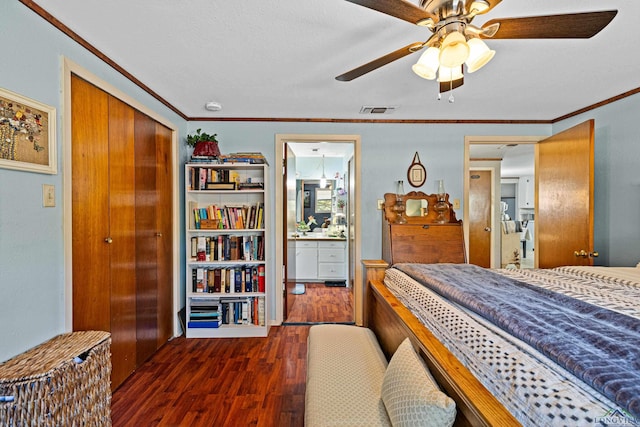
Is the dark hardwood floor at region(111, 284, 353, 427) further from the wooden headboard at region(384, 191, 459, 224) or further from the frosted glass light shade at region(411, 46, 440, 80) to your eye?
the frosted glass light shade at region(411, 46, 440, 80)

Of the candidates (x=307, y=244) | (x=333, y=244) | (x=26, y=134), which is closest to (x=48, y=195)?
(x=26, y=134)

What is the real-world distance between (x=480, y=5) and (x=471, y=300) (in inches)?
46.4

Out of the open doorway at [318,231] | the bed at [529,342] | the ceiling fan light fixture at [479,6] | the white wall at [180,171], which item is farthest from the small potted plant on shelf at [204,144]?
the ceiling fan light fixture at [479,6]

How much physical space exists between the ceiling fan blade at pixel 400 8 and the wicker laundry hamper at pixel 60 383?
6.12ft

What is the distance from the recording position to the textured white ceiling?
5.09 ft

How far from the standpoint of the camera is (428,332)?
4.40 feet

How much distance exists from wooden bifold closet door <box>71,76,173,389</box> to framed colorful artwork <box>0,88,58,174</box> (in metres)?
0.20

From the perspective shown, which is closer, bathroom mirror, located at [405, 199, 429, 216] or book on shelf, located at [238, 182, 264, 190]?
book on shelf, located at [238, 182, 264, 190]

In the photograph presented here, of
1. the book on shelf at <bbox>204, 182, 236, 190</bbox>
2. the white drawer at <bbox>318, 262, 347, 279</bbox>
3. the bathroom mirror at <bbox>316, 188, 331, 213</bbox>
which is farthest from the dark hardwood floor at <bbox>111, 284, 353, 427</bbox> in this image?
the bathroom mirror at <bbox>316, 188, 331, 213</bbox>

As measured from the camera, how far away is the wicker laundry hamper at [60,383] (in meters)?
1.17

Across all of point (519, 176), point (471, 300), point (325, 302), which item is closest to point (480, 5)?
point (471, 300)

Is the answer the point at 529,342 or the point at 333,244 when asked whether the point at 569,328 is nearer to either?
the point at 529,342

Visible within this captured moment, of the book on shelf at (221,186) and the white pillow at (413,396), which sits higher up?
the book on shelf at (221,186)

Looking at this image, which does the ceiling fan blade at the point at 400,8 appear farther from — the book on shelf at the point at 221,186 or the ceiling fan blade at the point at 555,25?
the book on shelf at the point at 221,186
